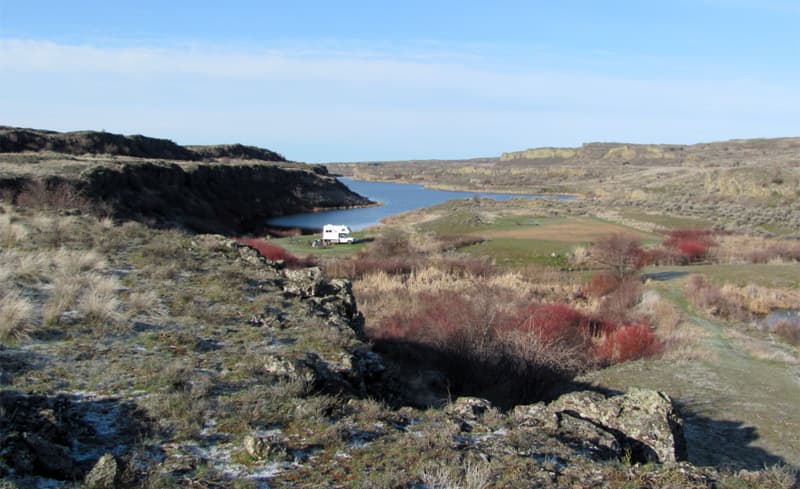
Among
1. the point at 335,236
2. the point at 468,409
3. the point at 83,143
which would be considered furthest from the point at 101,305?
the point at 83,143

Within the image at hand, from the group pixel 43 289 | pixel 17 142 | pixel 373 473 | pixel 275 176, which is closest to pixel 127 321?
pixel 43 289

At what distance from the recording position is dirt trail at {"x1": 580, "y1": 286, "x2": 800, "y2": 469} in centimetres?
984

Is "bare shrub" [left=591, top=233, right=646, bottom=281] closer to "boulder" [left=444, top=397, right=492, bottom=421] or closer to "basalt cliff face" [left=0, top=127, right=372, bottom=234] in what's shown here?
"basalt cliff face" [left=0, top=127, right=372, bottom=234]

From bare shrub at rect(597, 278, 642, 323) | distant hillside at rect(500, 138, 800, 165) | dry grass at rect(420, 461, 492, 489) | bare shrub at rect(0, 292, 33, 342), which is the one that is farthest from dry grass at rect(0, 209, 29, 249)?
distant hillside at rect(500, 138, 800, 165)

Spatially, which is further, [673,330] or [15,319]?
[673,330]

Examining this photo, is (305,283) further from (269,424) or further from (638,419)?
(638,419)

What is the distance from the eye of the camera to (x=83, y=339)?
7.41 metres

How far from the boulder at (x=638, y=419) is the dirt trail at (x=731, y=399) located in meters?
1.94

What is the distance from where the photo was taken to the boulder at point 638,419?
659 cm

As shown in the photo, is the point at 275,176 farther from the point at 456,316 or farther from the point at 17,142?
the point at 456,316

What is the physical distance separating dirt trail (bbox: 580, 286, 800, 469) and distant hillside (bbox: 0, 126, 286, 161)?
61.8 metres

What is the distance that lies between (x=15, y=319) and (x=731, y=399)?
44.9ft

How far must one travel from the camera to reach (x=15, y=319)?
727cm

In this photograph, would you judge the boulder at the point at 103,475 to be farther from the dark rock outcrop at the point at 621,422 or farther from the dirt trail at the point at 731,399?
the dirt trail at the point at 731,399
